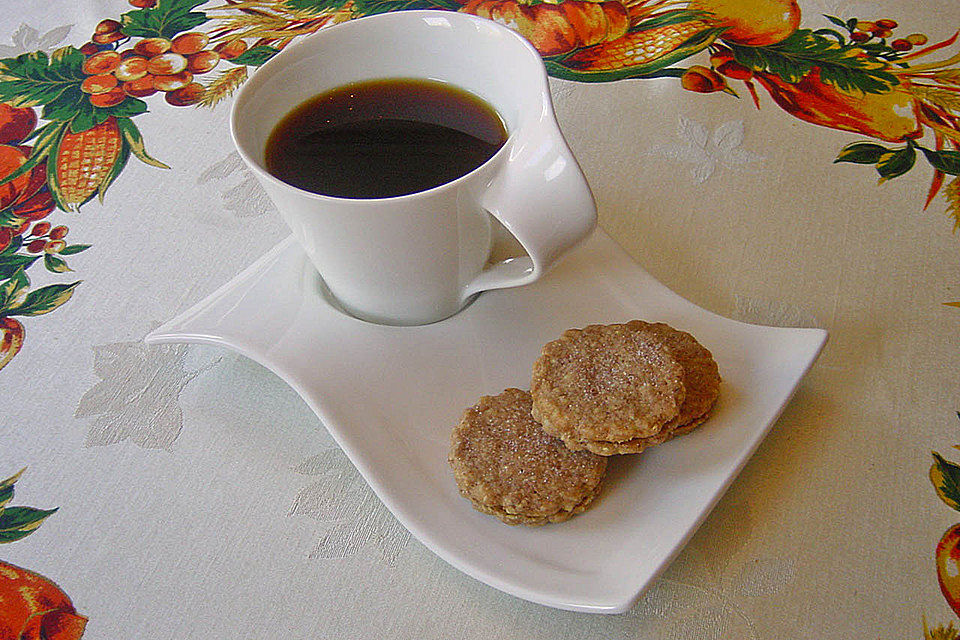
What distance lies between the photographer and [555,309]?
783 mm

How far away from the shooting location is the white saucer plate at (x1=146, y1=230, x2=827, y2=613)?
597mm

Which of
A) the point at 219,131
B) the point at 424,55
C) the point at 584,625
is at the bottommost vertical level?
the point at 584,625

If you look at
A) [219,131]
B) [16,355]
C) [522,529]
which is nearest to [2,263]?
[16,355]

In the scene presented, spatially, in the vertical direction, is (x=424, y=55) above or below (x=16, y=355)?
above

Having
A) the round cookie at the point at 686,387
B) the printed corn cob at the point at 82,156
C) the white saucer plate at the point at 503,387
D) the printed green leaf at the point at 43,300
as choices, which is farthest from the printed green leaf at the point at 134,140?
the round cookie at the point at 686,387

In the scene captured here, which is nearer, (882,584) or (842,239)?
(882,584)

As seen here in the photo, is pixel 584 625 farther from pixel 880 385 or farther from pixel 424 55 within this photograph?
pixel 424 55

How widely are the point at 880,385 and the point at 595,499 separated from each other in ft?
1.01

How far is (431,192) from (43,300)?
1.65 ft

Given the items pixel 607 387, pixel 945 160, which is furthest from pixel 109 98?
pixel 945 160

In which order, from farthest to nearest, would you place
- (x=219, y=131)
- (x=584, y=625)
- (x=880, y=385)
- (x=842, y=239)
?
1. (x=219, y=131)
2. (x=842, y=239)
3. (x=880, y=385)
4. (x=584, y=625)

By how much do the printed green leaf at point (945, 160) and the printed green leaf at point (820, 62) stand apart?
137mm

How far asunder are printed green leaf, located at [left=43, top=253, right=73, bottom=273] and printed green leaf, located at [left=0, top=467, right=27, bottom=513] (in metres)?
0.27

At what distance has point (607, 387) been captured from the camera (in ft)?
2.10
